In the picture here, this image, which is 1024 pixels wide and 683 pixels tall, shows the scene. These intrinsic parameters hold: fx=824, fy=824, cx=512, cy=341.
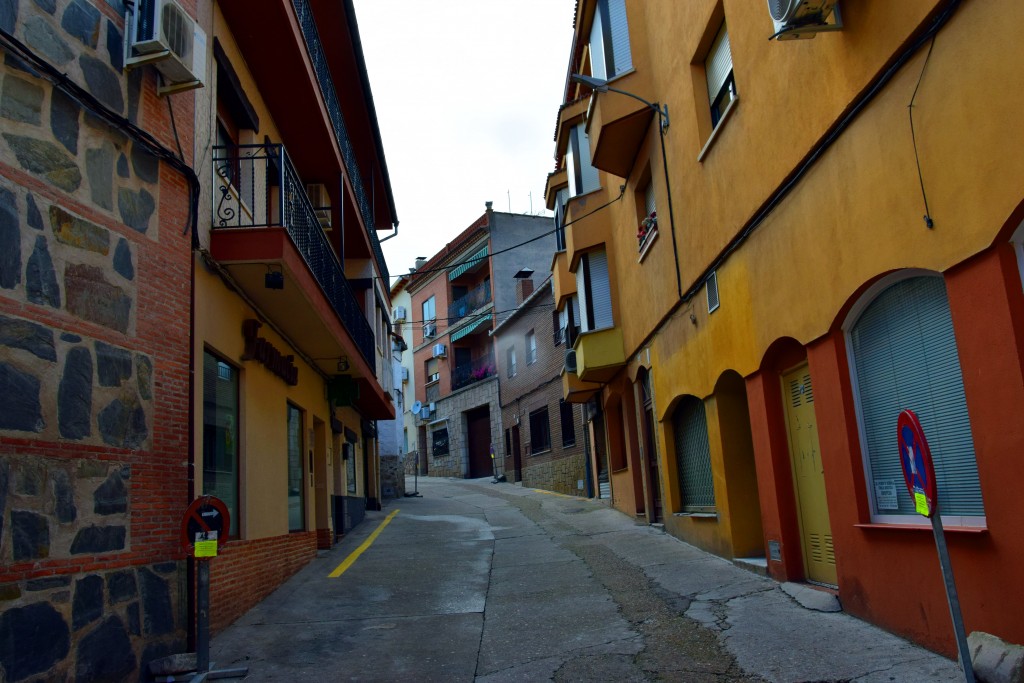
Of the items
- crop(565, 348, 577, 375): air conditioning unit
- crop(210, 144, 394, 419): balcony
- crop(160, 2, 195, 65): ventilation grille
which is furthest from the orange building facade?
crop(565, 348, 577, 375): air conditioning unit

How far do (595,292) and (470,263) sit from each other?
19.7 metres

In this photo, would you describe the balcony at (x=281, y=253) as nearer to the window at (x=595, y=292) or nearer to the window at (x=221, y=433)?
the window at (x=221, y=433)

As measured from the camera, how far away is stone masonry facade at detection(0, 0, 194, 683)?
17.1 feet

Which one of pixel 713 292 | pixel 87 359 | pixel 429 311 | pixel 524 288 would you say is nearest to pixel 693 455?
pixel 713 292

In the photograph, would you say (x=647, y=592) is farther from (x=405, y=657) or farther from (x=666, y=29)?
(x=666, y=29)

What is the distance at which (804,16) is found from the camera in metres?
5.75

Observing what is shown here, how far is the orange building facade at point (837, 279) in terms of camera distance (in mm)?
4543

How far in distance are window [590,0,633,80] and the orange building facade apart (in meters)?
0.05

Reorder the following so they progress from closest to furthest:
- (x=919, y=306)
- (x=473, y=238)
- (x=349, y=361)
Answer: (x=919, y=306)
(x=349, y=361)
(x=473, y=238)

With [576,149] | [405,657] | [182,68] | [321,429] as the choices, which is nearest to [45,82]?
[182,68]

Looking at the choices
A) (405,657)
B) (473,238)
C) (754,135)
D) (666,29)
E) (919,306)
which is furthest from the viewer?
(473,238)

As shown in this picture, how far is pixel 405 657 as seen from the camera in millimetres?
6828

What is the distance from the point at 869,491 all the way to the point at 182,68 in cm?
652

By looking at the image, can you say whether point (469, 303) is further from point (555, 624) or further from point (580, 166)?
point (555, 624)
